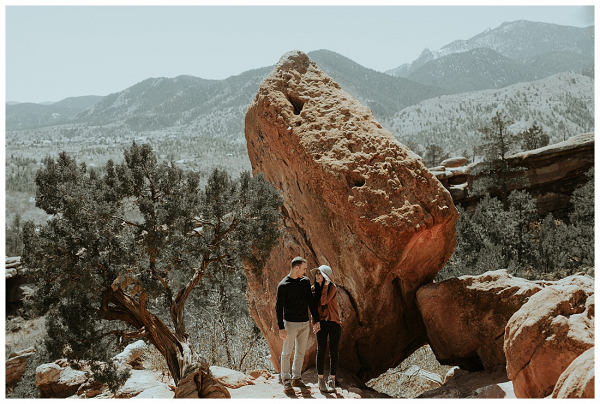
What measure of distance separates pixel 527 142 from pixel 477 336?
109ft

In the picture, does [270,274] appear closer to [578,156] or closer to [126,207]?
[126,207]

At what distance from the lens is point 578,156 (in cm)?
2867

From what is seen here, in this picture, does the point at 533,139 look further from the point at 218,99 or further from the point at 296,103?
the point at 218,99

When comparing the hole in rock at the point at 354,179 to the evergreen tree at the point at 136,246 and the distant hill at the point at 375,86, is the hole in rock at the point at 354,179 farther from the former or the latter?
the distant hill at the point at 375,86

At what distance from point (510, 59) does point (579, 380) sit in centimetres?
15611

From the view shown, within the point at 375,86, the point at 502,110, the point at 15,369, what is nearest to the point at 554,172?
the point at 15,369

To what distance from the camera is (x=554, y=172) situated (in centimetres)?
2906

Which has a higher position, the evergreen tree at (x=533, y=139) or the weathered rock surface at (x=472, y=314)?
the evergreen tree at (x=533, y=139)

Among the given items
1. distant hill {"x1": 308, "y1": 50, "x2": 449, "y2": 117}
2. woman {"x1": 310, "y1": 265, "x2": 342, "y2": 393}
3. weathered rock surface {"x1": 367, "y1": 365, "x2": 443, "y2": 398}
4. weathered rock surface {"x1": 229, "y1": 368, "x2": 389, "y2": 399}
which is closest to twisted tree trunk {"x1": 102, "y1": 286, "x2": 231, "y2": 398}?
weathered rock surface {"x1": 229, "y1": 368, "x2": 389, "y2": 399}

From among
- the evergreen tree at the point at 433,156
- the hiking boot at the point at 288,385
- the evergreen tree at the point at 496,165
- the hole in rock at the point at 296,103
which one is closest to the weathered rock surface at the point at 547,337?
the hiking boot at the point at 288,385

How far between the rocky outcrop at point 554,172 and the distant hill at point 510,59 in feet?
339

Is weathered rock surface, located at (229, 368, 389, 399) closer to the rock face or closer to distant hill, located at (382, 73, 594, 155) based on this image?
the rock face

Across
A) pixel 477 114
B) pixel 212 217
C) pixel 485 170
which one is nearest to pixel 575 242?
pixel 485 170

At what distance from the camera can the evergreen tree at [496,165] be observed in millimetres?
27734
